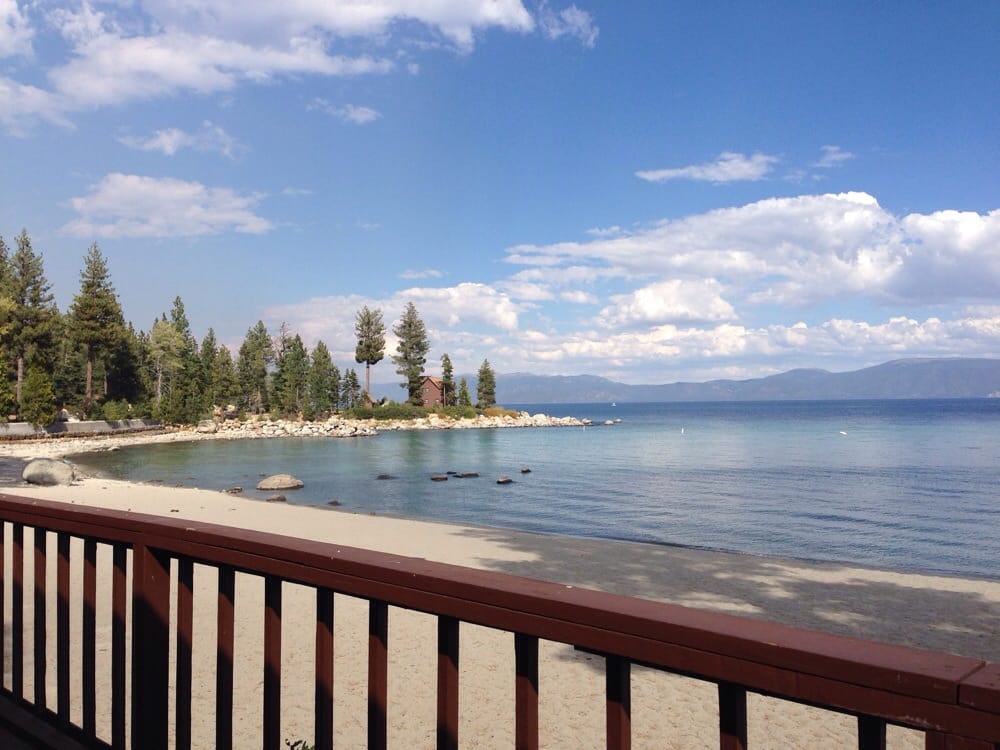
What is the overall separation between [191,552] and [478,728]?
4.53 meters

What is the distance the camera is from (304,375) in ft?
270

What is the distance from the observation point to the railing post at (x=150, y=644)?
2.47 m

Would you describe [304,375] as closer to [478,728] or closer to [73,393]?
[73,393]

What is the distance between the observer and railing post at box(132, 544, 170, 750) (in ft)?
8.11

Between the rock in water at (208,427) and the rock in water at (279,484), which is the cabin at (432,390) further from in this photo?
the rock in water at (279,484)

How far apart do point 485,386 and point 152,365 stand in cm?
4099

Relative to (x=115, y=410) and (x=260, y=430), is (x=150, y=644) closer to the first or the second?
(x=115, y=410)

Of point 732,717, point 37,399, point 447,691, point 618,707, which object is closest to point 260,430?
point 37,399

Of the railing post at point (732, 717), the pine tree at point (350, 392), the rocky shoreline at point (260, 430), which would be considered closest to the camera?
the railing post at point (732, 717)

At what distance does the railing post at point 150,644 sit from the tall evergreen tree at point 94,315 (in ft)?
205

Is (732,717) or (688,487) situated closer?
(732,717)

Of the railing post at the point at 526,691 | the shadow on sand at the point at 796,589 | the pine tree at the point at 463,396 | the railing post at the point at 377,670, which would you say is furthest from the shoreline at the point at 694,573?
the pine tree at the point at 463,396

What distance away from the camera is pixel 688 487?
29406 millimetres

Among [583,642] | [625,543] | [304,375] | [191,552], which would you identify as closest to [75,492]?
[625,543]
